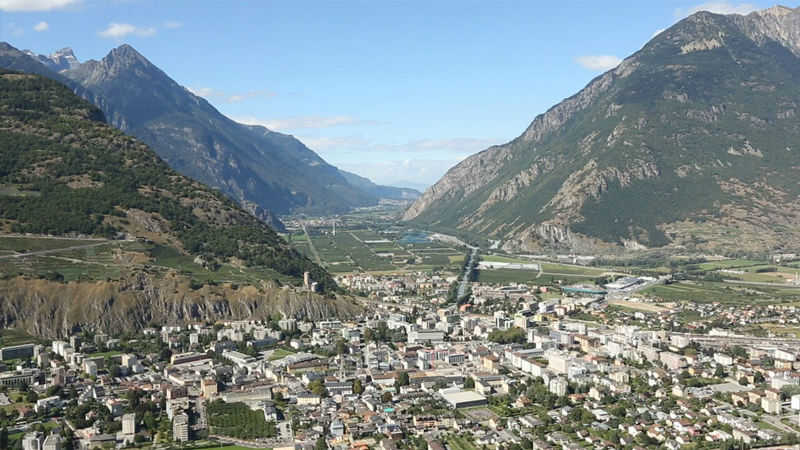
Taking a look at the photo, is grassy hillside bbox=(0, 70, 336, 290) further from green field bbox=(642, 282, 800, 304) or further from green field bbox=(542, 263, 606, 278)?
green field bbox=(542, 263, 606, 278)

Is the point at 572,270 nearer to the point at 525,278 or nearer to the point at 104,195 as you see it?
the point at 525,278

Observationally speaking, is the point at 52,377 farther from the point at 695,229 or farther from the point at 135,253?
the point at 695,229

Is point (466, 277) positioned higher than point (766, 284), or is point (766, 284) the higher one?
point (766, 284)

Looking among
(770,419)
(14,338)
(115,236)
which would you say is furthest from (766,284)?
(14,338)

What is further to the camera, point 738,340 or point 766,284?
point 766,284


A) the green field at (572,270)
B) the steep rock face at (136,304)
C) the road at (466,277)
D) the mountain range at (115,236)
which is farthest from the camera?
the green field at (572,270)

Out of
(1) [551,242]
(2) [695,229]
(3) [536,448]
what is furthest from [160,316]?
(2) [695,229]

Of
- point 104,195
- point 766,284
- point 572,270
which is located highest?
point 104,195

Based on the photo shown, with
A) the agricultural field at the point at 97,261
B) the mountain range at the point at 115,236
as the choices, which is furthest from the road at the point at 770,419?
the agricultural field at the point at 97,261

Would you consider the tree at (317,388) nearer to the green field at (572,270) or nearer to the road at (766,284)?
the green field at (572,270)
